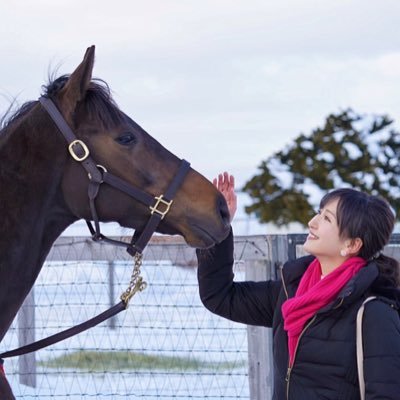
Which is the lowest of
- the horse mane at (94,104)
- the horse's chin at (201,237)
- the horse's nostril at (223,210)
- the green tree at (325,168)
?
the horse's chin at (201,237)

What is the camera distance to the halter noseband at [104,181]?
2.82 m

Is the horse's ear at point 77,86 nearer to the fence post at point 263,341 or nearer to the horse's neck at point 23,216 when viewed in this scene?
the horse's neck at point 23,216

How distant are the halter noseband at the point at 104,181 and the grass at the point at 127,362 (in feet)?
7.61

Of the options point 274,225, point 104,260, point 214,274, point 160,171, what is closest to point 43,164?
point 160,171

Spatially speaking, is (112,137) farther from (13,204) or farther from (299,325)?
(299,325)

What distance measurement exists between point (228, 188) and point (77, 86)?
717mm

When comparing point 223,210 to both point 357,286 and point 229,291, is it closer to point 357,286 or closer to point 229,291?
point 229,291

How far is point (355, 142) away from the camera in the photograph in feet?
48.0

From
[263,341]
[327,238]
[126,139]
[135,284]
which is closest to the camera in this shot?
[327,238]

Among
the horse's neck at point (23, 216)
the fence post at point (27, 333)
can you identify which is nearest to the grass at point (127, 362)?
the fence post at point (27, 333)

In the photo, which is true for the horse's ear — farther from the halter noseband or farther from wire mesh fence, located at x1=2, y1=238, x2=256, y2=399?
wire mesh fence, located at x1=2, y1=238, x2=256, y2=399

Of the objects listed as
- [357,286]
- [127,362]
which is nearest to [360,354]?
[357,286]

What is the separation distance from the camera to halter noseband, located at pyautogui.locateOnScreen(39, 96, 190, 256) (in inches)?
111

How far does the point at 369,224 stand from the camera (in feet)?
9.04
